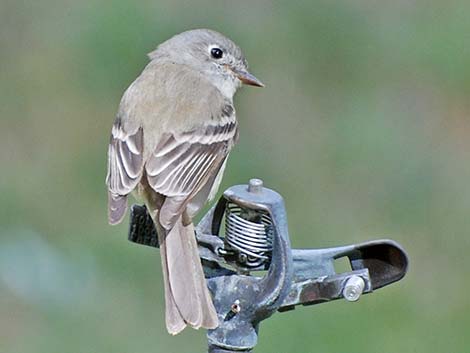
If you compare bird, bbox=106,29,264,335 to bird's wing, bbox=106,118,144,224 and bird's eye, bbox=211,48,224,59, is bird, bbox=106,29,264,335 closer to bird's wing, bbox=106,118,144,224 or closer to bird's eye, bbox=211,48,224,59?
bird's wing, bbox=106,118,144,224

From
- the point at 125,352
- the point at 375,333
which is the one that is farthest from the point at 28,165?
the point at 375,333

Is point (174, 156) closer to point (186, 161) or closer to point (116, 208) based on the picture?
point (186, 161)

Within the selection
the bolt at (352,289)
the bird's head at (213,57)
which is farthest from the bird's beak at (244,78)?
the bolt at (352,289)

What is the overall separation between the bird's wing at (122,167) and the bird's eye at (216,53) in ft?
2.26

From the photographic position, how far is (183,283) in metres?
3.97

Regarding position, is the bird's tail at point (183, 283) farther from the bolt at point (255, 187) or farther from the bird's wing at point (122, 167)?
the bolt at point (255, 187)

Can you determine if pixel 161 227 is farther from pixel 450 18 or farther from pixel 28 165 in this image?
pixel 450 18

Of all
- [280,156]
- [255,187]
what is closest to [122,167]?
[255,187]

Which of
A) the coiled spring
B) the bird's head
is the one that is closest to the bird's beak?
the bird's head

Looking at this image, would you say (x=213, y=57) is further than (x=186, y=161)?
Yes

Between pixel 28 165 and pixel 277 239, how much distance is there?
3974 mm

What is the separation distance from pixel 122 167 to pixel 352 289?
3.88 feet

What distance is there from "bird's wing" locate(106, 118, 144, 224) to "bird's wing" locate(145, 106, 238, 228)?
0.05m

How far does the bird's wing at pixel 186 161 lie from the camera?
4391 mm
